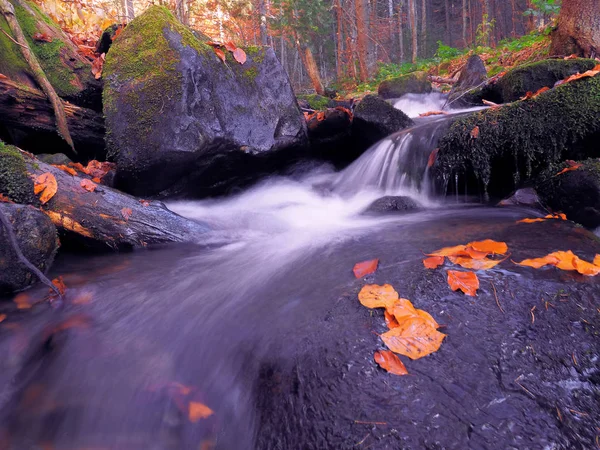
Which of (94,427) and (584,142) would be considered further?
(584,142)

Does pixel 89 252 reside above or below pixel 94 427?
above

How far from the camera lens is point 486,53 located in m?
14.0

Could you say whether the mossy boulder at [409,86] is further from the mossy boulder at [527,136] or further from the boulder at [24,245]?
the boulder at [24,245]

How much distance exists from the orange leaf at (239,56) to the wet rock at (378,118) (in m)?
1.93

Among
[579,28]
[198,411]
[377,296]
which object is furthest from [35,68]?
[579,28]

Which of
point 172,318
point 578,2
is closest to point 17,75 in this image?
point 172,318

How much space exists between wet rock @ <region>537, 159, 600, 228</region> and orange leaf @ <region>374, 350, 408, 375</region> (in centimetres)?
281

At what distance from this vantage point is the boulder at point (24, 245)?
8.93ft

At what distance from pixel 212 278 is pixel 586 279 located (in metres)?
2.50

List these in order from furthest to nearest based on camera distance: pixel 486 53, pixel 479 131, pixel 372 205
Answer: pixel 486 53 → pixel 372 205 → pixel 479 131

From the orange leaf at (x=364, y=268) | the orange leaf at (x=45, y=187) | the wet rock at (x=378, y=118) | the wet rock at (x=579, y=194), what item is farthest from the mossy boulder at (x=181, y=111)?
the wet rock at (x=579, y=194)

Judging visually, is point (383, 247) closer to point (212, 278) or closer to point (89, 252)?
point (212, 278)

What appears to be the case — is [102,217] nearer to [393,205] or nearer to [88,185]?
[88,185]

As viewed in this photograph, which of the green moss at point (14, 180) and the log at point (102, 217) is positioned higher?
the green moss at point (14, 180)
